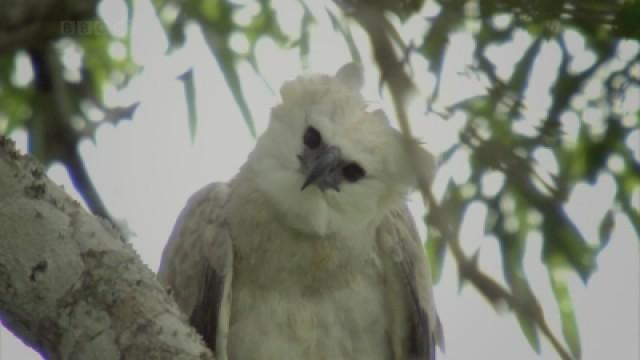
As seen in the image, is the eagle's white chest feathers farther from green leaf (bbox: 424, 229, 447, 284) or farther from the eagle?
green leaf (bbox: 424, 229, 447, 284)

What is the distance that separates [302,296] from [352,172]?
482 millimetres

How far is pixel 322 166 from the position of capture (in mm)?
4684

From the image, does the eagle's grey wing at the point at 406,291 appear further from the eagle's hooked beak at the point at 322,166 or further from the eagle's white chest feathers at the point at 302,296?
the eagle's hooked beak at the point at 322,166

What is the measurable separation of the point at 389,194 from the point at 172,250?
88cm

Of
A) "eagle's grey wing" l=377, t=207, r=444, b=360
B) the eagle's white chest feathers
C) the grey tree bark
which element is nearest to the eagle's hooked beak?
the eagle's white chest feathers

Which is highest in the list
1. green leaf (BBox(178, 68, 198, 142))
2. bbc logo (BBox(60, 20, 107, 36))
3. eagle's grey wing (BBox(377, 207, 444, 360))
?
bbc logo (BBox(60, 20, 107, 36))

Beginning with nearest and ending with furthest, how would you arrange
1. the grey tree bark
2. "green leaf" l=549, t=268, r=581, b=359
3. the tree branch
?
the grey tree bark
the tree branch
"green leaf" l=549, t=268, r=581, b=359

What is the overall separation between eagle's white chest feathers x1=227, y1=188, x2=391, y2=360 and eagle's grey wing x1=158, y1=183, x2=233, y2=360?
73mm

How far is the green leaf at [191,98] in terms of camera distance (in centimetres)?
510

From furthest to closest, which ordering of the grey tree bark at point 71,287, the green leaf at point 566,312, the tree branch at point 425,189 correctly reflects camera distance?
the green leaf at point 566,312, the tree branch at point 425,189, the grey tree bark at point 71,287

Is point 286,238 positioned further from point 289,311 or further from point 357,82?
point 357,82

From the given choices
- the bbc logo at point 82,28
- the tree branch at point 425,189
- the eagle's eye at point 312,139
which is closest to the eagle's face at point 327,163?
the eagle's eye at point 312,139

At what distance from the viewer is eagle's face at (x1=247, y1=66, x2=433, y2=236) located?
187 inches

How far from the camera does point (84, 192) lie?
13.7ft
